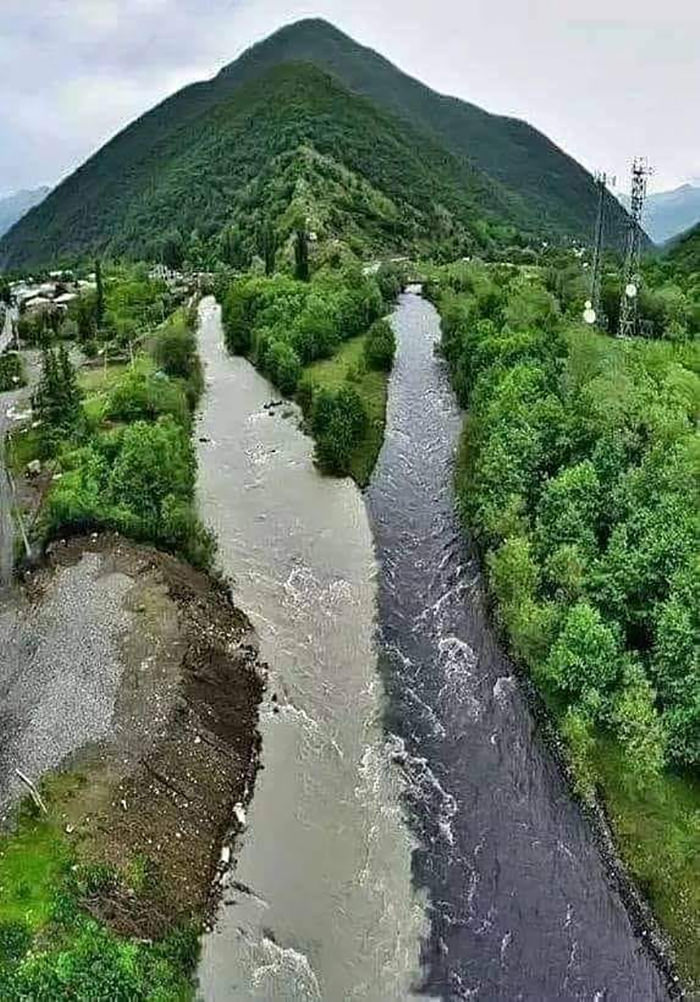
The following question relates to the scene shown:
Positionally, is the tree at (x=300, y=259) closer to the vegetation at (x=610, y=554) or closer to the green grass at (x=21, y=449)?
the green grass at (x=21, y=449)

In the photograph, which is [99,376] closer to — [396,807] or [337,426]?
[337,426]

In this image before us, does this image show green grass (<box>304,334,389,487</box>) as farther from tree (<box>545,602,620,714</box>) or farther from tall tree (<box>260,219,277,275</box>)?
tall tree (<box>260,219,277,275</box>)

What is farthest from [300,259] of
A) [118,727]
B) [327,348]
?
[118,727]

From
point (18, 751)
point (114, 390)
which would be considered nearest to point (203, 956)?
point (18, 751)

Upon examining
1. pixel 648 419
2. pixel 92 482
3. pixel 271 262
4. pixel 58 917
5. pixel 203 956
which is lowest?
pixel 203 956

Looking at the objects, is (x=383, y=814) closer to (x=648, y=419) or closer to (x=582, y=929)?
(x=582, y=929)

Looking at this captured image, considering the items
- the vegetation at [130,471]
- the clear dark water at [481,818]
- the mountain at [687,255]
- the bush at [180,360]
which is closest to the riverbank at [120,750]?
the vegetation at [130,471]
